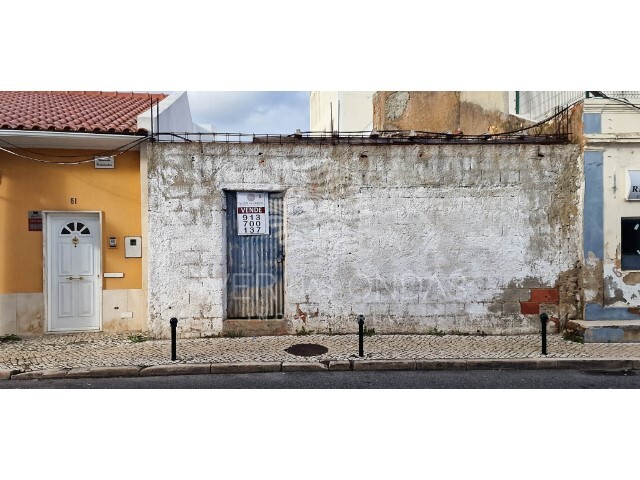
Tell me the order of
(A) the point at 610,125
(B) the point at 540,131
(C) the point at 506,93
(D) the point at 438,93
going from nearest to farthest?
(A) the point at 610,125
(B) the point at 540,131
(C) the point at 506,93
(D) the point at 438,93

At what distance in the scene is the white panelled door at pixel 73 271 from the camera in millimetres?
9844

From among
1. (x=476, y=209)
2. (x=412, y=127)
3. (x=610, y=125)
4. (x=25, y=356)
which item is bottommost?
(x=25, y=356)

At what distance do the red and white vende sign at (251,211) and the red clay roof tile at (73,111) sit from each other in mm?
2425

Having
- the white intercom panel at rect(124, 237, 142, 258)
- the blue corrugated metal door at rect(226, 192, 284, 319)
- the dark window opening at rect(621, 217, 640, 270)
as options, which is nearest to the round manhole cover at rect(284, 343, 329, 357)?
the blue corrugated metal door at rect(226, 192, 284, 319)

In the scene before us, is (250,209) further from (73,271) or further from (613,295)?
(613,295)

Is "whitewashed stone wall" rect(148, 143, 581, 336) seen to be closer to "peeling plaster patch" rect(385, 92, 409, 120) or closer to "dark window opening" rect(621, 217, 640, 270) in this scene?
"dark window opening" rect(621, 217, 640, 270)

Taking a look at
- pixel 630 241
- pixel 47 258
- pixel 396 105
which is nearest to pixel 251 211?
pixel 47 258

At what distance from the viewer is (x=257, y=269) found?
9.73 metres

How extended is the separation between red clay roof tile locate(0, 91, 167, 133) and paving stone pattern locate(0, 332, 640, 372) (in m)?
4.05

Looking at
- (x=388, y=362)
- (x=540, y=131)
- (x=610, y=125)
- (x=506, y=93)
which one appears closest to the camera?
(x=388, y=362)

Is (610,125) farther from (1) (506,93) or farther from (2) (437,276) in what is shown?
(2) (437,276)

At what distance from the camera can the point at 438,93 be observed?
15031 mm

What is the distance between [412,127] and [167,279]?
980cm

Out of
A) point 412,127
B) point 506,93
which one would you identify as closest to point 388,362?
point 506,93
